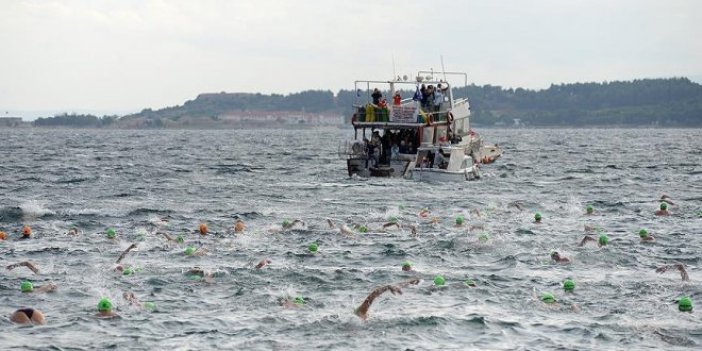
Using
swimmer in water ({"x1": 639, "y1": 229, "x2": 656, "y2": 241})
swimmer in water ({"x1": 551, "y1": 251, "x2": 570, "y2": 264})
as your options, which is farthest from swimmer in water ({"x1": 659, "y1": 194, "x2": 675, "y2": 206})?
swimmer in water ({"x1": 551, "y1": 251, "x2": 570, "y2": 264})

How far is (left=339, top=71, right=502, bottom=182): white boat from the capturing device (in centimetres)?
4400

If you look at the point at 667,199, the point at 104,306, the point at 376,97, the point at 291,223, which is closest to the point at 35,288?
the point at 104,306

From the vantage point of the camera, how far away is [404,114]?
44.3 meters

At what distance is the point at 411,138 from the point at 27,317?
98.9 feet

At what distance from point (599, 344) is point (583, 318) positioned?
1.62 meters

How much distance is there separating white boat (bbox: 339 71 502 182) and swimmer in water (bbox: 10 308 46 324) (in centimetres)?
2750

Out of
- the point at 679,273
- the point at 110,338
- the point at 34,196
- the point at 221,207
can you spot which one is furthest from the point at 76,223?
the point at 679,273

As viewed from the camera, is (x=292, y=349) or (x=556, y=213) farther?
(x=556, y=213)

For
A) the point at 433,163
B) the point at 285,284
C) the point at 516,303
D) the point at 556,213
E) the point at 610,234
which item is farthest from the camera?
the point at 433,163

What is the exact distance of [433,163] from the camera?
144ft

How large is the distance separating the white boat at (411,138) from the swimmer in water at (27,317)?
27499 mm

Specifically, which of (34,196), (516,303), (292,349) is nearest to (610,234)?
(516,303)

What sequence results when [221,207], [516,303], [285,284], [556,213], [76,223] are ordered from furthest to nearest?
[221,207] < [556,213] < [76,223] < [285,284] < [516,303]

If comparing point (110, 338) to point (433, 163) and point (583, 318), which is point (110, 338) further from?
point (433, 163)
